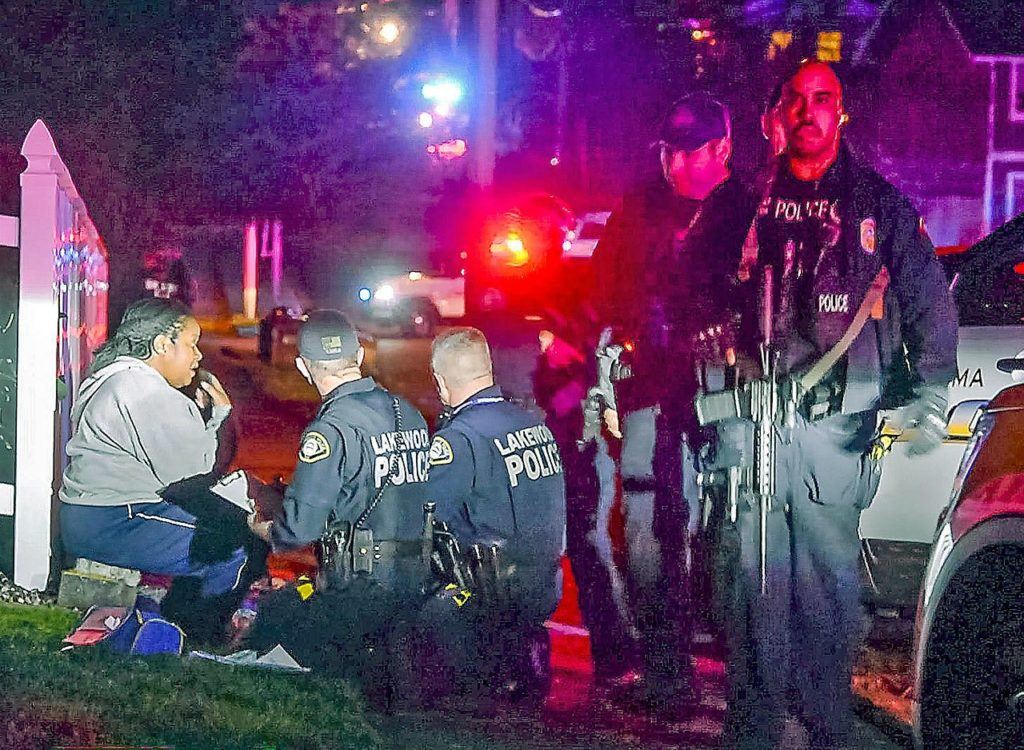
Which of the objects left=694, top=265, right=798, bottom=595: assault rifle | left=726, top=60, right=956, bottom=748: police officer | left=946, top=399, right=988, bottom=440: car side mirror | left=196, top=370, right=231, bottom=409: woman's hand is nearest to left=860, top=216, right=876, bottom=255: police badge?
left=726, top=60, right=956, bottom=748: police officer

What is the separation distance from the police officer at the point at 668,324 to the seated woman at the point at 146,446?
1458mm

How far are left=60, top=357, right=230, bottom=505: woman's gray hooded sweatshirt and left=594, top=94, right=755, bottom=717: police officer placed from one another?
1508 mm

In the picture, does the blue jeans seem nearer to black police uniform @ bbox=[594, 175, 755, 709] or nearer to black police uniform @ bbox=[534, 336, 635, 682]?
black police uniform @ bbox=[534, 336, 635, 682]

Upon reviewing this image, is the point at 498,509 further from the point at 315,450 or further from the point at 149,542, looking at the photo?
the point at 149,542

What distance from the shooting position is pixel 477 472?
421 cm

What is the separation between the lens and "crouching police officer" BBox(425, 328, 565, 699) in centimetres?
420

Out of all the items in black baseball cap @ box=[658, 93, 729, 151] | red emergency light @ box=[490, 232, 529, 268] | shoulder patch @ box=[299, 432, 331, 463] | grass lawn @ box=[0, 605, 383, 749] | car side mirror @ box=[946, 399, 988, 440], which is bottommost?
grass lawn @ box=[0, 605, 383, 749]

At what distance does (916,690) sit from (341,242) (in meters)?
2.43

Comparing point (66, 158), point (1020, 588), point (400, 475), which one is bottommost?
point (1020, 588)

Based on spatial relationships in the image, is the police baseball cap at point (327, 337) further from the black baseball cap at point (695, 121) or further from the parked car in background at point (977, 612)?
the parked car in background at point (977, 612)

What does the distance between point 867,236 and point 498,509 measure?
160 cm

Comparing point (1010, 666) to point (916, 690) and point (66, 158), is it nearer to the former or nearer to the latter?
point (916, 690)

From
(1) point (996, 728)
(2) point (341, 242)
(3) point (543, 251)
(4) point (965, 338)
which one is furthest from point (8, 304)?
(1) point (996, 728)

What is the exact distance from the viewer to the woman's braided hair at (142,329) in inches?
167
